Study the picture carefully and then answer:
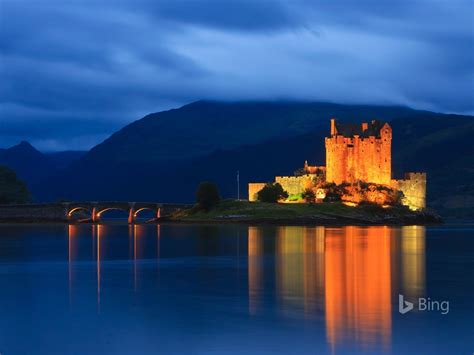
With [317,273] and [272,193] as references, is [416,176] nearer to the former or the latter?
[272,193]

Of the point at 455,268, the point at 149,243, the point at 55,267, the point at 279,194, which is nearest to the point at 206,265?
the point at 55,267

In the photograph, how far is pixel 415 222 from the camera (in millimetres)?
115812

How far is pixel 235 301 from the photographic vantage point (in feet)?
106

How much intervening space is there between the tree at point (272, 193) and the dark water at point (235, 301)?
2329 inches

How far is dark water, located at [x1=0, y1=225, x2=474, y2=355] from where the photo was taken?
2422 cm

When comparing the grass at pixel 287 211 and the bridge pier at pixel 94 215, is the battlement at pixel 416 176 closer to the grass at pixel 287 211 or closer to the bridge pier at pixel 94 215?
the grass at pixel 287 211

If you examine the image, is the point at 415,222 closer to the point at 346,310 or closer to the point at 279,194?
the point at 279,194

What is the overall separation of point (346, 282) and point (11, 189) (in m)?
123

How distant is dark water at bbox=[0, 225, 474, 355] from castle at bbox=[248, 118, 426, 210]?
6272 centimetres

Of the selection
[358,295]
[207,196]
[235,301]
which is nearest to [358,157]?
[207,196]

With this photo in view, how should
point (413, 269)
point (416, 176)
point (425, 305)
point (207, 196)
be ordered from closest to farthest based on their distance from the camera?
point (425, 305), point (413, 269), point (207, 196), point (416, 176)

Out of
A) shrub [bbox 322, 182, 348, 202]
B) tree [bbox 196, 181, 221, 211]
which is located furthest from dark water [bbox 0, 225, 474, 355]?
tree [bbox 196, 181, 221, 211]

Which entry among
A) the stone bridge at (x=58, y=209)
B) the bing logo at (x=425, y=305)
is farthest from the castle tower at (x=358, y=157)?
the bing logo at (x=425, y=305)

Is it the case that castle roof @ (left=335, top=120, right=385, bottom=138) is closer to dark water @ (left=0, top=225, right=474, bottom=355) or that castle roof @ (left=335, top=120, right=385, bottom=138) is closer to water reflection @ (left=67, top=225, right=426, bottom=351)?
water reflection @ (left=67, top=225, right=426, bottom=351)
